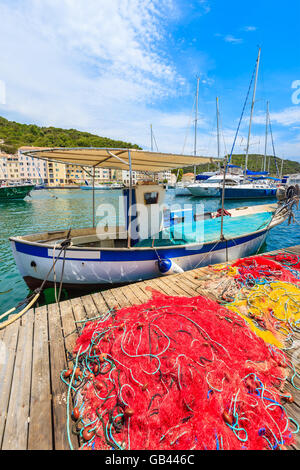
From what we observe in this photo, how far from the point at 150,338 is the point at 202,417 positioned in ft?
3.15

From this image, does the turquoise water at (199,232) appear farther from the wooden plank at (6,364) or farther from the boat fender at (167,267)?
the wooden plank at (6,364)

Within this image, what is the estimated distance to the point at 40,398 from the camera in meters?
2.20

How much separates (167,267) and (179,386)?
3.74 m

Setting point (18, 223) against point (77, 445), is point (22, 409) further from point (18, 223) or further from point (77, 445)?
point (18, 223)

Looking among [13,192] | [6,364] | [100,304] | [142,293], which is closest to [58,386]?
[6,364]

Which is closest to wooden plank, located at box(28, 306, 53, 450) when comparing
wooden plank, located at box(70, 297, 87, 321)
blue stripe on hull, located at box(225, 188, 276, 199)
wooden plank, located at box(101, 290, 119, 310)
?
wooden plank, located at box(70, 297, 87, 321)

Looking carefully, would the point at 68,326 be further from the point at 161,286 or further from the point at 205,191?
the point at 205,191

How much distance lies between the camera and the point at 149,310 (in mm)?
3320

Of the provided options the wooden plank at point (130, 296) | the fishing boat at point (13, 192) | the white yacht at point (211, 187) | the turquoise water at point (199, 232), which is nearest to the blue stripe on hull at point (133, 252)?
the turquoise water at point (199, 232)

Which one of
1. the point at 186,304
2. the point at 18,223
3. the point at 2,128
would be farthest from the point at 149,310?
the point at 2,128

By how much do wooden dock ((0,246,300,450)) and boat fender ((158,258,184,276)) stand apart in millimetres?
1269

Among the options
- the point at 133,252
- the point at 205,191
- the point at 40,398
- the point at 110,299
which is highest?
the point at 205,191

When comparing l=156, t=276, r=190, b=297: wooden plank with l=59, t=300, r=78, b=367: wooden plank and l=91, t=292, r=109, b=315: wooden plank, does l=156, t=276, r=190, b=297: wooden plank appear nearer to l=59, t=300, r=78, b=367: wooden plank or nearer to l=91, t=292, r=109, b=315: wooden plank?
l=91, t=292, r=109, b=315: wooden plank

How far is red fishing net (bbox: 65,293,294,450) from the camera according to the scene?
178 cm
